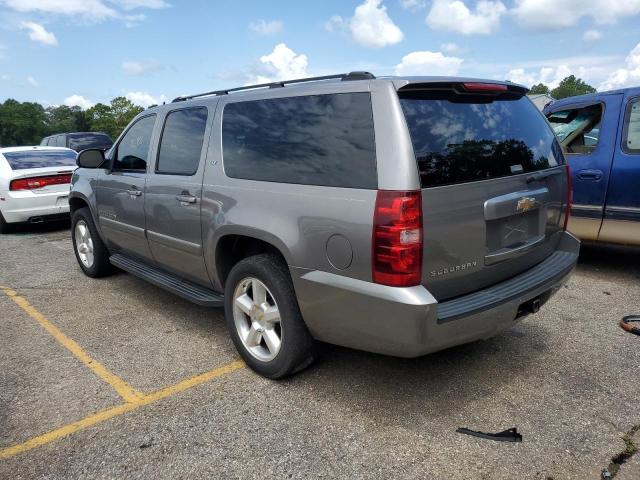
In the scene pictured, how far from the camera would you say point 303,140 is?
2838mm

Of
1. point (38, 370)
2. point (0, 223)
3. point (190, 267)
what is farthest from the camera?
point (0, 223)

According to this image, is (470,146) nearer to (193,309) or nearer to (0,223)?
(193,309)

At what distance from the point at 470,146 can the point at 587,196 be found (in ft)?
10.4

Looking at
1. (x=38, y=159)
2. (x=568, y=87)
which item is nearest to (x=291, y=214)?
(x=38, y=159)

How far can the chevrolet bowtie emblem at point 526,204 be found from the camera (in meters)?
2.81

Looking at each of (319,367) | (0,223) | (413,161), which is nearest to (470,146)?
(413,161)

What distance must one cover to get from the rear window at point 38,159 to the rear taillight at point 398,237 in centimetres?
785

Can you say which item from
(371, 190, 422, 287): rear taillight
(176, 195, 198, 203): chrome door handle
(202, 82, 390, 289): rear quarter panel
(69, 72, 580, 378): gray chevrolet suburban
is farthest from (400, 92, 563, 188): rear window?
(176, 195, 198, 203): chrome door handle

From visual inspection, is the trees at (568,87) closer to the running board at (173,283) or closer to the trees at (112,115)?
the trees at (112,115)

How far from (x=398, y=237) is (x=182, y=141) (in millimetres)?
2236

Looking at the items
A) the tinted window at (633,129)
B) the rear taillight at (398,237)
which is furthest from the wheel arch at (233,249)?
the tinted window at (633,129)

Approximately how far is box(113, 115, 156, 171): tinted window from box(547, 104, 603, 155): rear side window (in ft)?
13.8

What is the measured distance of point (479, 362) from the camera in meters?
3.34

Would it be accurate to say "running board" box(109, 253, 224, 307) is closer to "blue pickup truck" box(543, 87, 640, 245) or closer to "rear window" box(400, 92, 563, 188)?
"rear window" box(400, 92, 563, 188)
